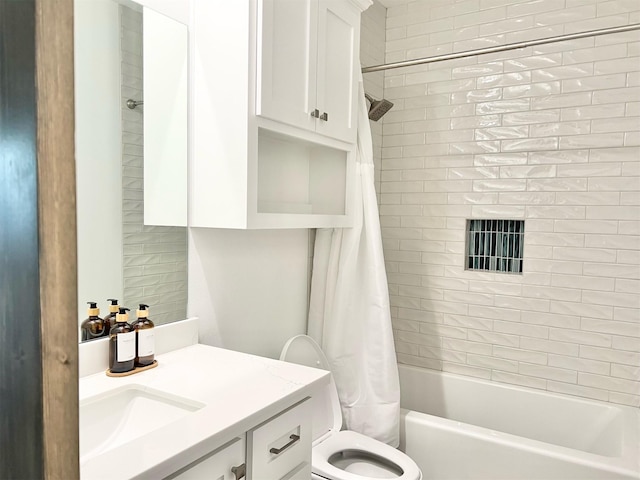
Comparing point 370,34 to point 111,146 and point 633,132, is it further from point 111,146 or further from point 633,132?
point 111,146

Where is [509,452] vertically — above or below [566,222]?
below

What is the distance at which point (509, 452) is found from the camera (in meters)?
1.91

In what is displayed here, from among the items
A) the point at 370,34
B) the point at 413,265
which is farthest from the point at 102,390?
the point at 370,34

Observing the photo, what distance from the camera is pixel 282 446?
1226 millimetres

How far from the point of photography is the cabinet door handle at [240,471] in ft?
3.48

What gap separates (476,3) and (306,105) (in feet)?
4.82

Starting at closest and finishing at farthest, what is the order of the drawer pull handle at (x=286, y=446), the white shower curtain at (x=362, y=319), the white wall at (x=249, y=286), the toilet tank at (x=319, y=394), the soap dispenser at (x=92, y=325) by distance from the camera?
1. the drawer pull handle at (x=286, y=446)
2. the soap dispenser at (x=92, y=325)
3. the white wall at (x=249, y=286)
4. the toilet tank at (x=319, y=394)
5. the white shower curtain at (x=362, y=319)

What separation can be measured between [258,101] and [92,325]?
2.83 ft

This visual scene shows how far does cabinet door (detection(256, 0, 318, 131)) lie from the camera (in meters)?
1.51

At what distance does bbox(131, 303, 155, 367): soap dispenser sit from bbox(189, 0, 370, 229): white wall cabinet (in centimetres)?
39

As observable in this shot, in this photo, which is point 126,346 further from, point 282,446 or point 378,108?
point 378,108

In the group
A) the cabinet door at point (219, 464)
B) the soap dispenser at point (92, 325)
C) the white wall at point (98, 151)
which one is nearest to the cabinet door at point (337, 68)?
the white wall at point (98, 151)

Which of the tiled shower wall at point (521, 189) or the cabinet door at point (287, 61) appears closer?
the cabinet door at point (287, 61)

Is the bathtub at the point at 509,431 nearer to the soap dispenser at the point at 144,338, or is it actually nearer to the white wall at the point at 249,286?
the white wall at the point at 249,286
